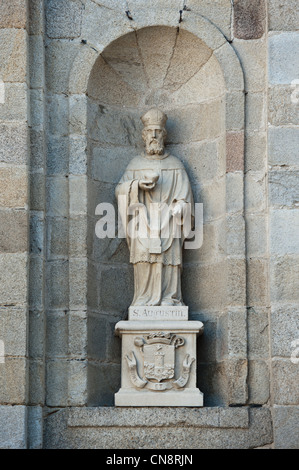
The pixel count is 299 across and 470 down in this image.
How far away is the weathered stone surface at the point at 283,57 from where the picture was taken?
458 inches

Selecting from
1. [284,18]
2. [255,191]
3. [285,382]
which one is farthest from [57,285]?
[284,18]

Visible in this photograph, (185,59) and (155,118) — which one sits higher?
(185,59)

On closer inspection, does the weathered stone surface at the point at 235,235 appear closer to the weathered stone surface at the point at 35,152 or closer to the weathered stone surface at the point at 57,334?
the weathered stone surface at the point at 57,334

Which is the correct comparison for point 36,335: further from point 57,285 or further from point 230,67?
point 230,67

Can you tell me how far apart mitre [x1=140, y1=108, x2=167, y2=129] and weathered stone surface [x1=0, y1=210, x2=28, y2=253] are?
159cm

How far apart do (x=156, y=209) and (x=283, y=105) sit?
58.6 inches

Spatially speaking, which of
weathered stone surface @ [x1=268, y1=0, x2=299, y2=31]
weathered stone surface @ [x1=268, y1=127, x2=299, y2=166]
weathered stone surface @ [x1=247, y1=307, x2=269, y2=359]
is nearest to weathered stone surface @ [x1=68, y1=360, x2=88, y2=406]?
weathered stone surface @ [x1=247, y1=307, x2=269, y2=359]

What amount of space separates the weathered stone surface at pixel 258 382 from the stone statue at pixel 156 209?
0.90 m

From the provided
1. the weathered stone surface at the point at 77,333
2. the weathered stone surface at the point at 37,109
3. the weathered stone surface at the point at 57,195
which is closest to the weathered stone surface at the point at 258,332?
the weathered stone surface at the point at 77,333

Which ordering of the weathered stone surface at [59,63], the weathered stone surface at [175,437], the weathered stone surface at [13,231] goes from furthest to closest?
1. the weathered stone surface at [59,63]
2. the weathered stone surface at [13,231]
3. the weathered stone surface at [175,437]

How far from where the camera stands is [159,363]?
11.4 metres
